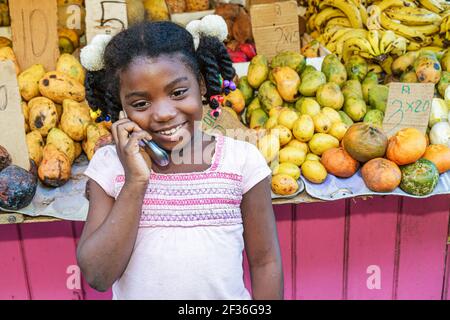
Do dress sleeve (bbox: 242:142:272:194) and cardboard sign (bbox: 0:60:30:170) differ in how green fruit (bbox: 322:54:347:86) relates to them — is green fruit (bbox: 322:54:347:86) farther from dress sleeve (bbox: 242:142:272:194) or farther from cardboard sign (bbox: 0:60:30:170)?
cardboard sign (bbox: 0:60:30:170)

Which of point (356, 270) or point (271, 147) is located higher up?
point (271, 147)

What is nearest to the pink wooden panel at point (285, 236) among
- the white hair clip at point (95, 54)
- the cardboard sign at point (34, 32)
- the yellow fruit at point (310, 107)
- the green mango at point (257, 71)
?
the yellow fruit at point (310, 107)

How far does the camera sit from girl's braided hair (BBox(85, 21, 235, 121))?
3.82 ft

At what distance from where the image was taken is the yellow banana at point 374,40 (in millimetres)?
2678

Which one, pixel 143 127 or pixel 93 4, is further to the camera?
pixel 93 4

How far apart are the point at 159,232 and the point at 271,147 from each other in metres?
1.05

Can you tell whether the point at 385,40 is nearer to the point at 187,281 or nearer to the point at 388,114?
the point at 388,114

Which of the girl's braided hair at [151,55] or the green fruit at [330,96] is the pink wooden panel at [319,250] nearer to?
the green fruit at [330,96]

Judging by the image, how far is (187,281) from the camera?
1.21 metres

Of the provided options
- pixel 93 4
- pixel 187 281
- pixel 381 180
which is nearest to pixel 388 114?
pixel 381 180

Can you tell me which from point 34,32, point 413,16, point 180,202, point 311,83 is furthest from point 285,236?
point 413,16

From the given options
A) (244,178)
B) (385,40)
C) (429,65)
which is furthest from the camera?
(385,40)

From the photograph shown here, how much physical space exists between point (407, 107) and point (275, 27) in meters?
0.91

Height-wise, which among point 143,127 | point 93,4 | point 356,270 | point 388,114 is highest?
point 93,4
